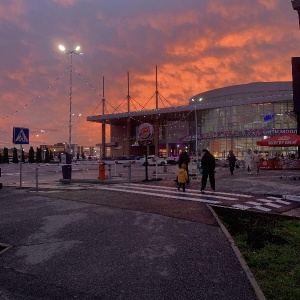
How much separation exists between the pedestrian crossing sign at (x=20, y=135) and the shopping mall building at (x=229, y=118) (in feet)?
108

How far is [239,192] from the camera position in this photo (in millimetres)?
13602

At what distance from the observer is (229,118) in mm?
63344

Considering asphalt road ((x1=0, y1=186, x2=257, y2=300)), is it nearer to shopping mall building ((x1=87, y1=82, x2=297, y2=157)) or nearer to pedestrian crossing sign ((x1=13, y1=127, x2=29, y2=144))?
pedestrian crossing sign ((x1=13, y1=127, x2=29, y2=144))

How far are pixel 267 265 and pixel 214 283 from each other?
1.13 m

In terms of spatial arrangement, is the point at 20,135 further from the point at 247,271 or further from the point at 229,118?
the point at 229,118

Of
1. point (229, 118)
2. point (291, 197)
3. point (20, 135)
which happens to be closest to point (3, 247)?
point (291, 197)

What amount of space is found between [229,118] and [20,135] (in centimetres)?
5241

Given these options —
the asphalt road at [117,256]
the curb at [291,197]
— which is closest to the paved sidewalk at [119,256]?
the asphalt road at [117,256]

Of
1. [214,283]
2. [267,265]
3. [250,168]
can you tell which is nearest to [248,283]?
[214,283]

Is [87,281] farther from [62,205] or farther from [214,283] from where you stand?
[62,205]

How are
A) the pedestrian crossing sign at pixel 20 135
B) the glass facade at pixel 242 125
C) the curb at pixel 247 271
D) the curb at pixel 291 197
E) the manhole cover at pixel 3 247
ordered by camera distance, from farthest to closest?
the glass facade at pixel 242 125 < the pedestrian crossing sign at pixel 20 135 < the curb at pixel 291 197 < the manhole cover at pixel 3 247 < the curb at pixel 247 271

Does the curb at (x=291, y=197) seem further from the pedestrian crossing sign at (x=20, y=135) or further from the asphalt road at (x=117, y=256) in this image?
the pedestrian crossing sign at (x=20, y=135)

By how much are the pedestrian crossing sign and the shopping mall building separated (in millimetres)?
33004

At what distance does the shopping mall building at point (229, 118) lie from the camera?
57.7 metres
